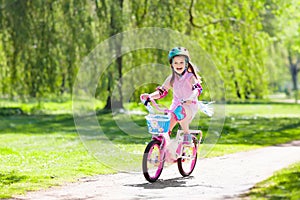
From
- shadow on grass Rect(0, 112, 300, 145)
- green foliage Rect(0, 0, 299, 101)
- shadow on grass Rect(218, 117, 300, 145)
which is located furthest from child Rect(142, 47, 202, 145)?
green foliage Rect(0, 0, 299, 101)

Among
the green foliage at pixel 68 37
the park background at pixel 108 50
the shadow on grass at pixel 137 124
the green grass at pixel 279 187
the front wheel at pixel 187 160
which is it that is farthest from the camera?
the green foliage at pixel 68 37

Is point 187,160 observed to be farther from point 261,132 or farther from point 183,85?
point 261,132

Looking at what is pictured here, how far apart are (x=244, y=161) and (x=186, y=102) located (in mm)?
2569

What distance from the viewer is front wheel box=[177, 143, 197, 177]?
8930 mm

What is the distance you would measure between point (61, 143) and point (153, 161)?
6.95 metres

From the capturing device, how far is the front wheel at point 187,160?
893 cm

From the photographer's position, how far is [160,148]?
844 cm

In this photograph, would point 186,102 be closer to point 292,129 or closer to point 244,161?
point 244,161

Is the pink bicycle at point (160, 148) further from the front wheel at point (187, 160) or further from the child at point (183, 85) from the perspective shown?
the child at point (183, 85)

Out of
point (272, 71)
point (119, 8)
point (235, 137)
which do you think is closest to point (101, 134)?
point (235, 137)

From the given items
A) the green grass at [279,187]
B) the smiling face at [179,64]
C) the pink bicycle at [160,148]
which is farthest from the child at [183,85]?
the green grass at [279,187]

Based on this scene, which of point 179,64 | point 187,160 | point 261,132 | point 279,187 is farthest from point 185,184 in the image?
point 261,132

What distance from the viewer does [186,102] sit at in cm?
855

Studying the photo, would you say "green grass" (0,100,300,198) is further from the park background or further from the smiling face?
the smiling face
